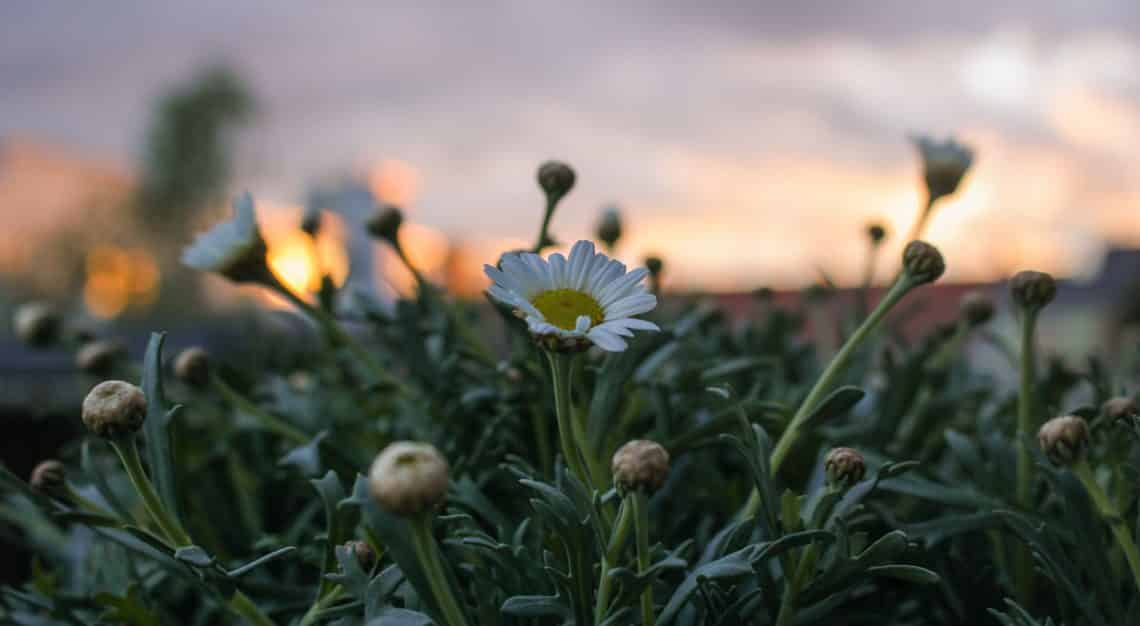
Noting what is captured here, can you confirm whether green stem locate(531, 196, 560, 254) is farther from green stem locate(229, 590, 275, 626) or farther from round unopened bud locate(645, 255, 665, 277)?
green stem locate(229, 590, 275, 626)

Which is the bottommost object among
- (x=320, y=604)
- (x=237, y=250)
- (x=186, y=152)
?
(x=186, y=152)

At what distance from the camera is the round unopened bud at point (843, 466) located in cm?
41

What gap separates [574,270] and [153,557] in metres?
0.21

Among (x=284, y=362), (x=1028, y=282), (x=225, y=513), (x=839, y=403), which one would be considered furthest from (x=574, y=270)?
(x=284, y=362)

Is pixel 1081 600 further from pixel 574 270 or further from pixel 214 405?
pixel 214 405

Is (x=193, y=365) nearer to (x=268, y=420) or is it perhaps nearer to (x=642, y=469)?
(x=268, y=420)

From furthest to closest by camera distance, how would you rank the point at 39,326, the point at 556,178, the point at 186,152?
the point at 186,152 → the point at 39,326 → the point at 556,178

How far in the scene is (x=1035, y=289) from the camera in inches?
19.5

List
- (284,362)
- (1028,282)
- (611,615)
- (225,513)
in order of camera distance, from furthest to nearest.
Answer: (284,362), (225,513), (1028,282), (611,615)

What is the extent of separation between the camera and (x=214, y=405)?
0.75 meters

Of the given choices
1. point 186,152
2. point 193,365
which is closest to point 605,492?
point 193,365

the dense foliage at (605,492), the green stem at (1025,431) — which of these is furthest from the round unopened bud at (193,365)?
the green stem at (1025,431)

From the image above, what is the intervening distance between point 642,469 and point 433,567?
0.08 meters

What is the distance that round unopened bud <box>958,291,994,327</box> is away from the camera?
67cm
